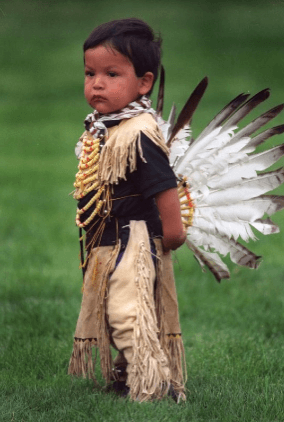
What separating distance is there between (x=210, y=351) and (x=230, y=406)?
1.28m

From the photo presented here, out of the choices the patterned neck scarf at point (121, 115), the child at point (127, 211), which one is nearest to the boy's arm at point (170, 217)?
the child at point (127, 211)

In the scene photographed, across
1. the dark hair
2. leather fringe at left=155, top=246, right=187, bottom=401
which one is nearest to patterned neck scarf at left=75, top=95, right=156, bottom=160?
the dark hair

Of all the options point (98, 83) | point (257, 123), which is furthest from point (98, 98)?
point (257, 123)

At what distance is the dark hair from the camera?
3555 millimetres

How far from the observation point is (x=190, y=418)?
3.58 meters

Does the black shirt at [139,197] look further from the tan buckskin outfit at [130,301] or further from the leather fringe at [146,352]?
the leather fringe at [146,352]

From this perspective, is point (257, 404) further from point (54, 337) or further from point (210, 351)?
point (54, 337)

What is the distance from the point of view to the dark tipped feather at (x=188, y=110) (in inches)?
155

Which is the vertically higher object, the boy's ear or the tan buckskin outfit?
Answer: the boy's ear

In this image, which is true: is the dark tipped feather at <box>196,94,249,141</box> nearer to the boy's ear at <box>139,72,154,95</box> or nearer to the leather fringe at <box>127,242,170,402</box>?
the boy's ear at <box>139,72,154,95</box>

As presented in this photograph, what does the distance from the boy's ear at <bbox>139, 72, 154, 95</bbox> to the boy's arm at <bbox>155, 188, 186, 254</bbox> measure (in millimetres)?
464

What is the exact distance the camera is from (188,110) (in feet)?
13.0

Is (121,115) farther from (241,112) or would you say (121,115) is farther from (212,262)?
(212,262)

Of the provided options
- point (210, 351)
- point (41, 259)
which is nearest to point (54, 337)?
point (210, 351)
